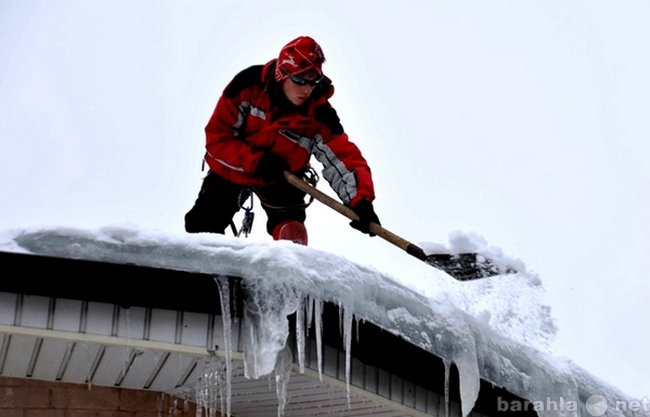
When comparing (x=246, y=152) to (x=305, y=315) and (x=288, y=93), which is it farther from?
(x=305, y=315)

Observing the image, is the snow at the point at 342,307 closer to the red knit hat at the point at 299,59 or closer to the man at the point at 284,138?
the man at the point at 284,138

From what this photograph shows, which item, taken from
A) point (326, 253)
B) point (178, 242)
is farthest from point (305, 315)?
point (178, 242)

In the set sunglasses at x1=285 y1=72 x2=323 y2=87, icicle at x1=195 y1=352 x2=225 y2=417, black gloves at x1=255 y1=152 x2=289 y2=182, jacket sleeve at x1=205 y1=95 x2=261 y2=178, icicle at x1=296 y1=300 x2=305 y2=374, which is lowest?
icicle at x1=195 y1=352 x2=225 y2=417

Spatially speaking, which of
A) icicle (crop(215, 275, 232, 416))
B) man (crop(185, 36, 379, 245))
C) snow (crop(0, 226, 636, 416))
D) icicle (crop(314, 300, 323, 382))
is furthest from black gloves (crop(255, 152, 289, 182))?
icicle (crop(215, 275, 232, 416))

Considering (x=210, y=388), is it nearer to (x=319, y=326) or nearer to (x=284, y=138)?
(x=319, y=326)

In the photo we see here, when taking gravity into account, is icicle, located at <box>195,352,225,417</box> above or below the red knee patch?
below

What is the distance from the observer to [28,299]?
14.8ft

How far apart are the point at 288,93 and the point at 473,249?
1515mm

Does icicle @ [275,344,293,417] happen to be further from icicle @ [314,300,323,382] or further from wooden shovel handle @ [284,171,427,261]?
wooden shovel handle @ [284,171,427,261]

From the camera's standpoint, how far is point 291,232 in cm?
670

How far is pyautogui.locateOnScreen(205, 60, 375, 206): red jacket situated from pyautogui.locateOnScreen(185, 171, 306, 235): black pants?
149 mm

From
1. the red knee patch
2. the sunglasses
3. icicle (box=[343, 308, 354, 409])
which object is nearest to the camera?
icicle (box=[343, 308, 354, 409])

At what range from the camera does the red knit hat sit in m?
6.45

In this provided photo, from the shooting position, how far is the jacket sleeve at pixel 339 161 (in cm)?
669
